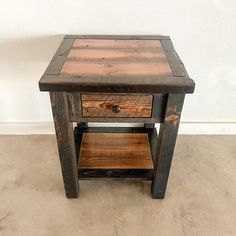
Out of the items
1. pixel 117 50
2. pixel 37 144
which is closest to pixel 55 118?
pixel 117 50

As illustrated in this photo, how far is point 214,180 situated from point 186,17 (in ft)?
2.78

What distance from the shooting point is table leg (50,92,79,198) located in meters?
0.80

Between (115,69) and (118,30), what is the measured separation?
0.43 metres

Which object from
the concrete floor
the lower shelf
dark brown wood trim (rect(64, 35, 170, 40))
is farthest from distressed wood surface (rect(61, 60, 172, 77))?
the concrete floor

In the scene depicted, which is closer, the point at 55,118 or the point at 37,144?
the point at 55,118

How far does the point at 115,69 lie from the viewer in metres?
0.83

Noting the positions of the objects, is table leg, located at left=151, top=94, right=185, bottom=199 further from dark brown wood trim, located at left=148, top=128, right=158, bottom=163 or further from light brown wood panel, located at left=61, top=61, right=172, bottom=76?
dark brown wood trim, located at left=148, top=128, right=158, bottom=163

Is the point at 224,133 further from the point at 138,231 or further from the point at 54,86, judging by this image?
the point at 54,86

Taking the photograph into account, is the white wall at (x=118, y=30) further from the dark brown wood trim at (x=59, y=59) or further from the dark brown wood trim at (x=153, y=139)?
the dark brown wood trim at (x=153, y=139)

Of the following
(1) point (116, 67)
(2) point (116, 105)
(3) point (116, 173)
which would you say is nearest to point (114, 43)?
(1) point (116, 67)

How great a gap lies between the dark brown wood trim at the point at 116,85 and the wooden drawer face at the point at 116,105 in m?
0.05

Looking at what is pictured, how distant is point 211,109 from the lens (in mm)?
1444

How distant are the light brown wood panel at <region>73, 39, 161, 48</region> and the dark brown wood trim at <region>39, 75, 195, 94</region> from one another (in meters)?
0.33

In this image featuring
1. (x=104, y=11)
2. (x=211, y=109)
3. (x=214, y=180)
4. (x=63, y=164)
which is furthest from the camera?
Result: (x=211, y=109)
